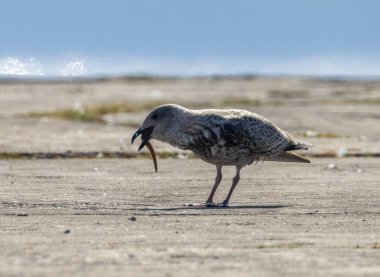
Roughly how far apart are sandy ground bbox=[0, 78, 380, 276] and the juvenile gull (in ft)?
1.87

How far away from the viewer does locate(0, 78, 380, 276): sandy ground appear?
922 cm

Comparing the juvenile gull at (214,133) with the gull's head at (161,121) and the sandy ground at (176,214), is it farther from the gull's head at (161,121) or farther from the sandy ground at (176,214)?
the sandy ground at (176,214)

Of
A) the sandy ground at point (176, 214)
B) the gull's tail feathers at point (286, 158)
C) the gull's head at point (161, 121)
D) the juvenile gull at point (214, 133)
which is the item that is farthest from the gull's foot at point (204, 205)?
the gull's tail feathers at point (286, 158)

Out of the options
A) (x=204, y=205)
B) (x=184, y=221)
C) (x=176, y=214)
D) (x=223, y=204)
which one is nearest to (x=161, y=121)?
(x=204, y=205)

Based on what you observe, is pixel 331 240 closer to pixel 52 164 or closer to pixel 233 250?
pixel 233 250

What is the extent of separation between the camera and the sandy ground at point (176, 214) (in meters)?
9.22

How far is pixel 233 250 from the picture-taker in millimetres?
9938

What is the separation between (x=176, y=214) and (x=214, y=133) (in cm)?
160

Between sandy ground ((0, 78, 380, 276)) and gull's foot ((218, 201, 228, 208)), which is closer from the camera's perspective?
sandy ground ((0, 78, 380, 276))

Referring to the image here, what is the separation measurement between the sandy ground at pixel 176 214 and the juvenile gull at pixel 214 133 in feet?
1.87

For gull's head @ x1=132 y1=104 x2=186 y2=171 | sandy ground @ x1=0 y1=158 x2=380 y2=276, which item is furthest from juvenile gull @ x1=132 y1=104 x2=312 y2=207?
sandy ground @ x1=0 y1=158 x2=380 y2=276

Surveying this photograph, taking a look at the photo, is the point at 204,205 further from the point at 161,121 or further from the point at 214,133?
the point at 161,121

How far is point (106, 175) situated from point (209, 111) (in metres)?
3.81

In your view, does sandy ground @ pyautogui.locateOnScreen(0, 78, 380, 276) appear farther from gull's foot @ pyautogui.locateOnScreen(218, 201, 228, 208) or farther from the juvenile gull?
the juvenile gull
